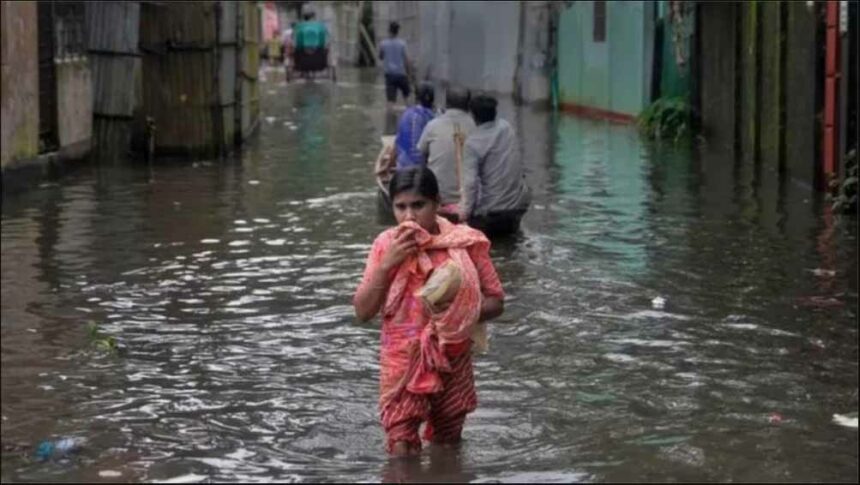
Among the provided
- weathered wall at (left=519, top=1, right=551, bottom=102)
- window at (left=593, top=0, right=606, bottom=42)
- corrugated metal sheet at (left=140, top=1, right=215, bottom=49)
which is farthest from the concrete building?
weathered wall at (left=519, top=1, right=551, bottom=102)

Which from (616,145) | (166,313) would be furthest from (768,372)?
(616,145)

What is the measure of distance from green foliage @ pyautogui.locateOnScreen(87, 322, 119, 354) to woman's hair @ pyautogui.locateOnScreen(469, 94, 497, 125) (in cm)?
441

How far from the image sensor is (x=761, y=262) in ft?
40.5

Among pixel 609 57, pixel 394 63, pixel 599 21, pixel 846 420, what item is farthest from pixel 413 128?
pixel 394 63

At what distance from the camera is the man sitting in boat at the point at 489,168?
13.0 meters

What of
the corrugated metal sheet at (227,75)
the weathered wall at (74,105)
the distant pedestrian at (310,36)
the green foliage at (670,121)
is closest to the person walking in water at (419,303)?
the weathered wall at (74,105)

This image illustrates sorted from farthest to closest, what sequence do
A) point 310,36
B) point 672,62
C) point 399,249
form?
point 310,36
point 672,62
point 399,249

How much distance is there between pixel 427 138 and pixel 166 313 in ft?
11.6

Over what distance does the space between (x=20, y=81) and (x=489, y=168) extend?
14.0ft

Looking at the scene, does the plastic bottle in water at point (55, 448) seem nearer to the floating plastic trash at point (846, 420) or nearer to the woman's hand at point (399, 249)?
the woman's hand at point (399, 249)

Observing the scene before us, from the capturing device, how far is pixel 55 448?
22.1 feet

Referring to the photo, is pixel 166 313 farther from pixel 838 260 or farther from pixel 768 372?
pixel 838 260

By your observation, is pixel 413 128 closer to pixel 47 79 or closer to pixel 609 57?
pixel 47 79

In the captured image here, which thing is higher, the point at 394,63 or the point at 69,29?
the point at 69,29
